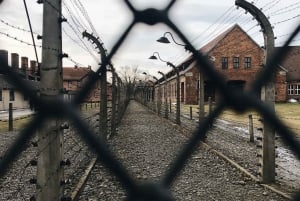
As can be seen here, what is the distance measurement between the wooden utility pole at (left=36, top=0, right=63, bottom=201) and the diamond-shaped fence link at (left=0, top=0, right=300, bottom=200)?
2.02 meters

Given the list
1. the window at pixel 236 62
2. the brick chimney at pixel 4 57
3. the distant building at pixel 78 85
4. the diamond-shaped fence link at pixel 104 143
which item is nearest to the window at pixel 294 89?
the window at pixel 236 62

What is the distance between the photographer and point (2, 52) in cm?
97

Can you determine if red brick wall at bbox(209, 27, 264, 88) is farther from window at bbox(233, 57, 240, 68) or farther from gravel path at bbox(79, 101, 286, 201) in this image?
gravel path at bbox(79, 101, 286, 201)

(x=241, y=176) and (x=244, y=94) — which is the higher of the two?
(x=244, y=94)

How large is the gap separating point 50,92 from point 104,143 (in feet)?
7.78

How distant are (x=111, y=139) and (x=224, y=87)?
1214cm

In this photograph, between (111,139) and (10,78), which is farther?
(111,139)

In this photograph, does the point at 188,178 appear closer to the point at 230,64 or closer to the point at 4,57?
the point at 230,64

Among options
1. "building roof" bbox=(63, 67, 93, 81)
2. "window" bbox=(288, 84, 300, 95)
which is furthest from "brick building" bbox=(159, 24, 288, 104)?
"window" bbox=(288, 84, 300, 95)

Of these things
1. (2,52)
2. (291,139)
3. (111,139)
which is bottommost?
(111,139)

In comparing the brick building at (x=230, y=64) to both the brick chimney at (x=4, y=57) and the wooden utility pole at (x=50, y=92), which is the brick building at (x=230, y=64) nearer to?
the brick chimney at (x=4, y=57)

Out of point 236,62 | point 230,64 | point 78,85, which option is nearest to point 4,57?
point 78,85

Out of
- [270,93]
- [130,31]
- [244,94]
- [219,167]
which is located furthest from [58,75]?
[219,167]

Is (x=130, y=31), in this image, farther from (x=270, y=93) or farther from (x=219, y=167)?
(x=219, y=167)
